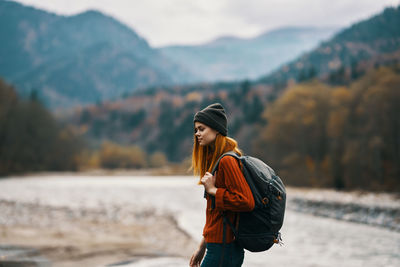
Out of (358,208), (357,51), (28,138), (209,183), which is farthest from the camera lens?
(357,51)

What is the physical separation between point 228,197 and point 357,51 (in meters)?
139

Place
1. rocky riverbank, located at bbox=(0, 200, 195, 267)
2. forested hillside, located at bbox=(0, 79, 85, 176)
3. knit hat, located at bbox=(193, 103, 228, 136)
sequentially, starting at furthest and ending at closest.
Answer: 1. forested hillside, located at bbox=(0, 79, 85, 176)
2. rocky riverbank, located at bbox=(0, 200, 195, 267)
3. knit hat, located at bbox=(193, 103, 228, 136)

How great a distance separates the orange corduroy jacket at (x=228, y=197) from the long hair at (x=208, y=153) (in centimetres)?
24

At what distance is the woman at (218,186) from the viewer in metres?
2.94

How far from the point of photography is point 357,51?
428 feet

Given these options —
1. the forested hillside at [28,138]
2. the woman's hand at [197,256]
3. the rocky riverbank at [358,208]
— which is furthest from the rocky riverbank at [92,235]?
the forested hillside at [28,138]

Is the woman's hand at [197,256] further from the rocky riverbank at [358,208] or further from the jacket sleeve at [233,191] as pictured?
the rocky riverbank at [358,208]

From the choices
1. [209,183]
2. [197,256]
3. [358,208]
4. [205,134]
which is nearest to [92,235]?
[197,256]

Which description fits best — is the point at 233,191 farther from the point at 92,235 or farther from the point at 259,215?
the point at 92,235

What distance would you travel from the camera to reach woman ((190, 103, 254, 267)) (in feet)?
9.66

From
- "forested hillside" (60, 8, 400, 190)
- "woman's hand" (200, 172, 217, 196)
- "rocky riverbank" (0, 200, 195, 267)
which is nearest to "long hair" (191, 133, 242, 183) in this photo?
"woman's hand" (200, 172, 217, 196)

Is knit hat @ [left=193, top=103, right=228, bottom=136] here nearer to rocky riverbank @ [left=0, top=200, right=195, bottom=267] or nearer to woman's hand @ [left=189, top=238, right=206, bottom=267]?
woman's hand @ [left=189, top=238, right=206, bottom=267]

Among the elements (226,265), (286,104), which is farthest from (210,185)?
(286,104)

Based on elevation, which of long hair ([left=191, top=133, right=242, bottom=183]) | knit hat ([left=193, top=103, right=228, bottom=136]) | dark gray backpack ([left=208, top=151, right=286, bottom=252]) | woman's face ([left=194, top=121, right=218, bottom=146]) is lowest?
dark gray backpack ([left=208, top=151, right=286, bottom=252])
